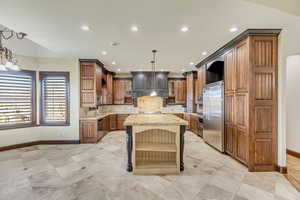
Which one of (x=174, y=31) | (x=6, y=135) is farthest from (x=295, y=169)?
(x=6, y=135)

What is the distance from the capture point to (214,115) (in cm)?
438

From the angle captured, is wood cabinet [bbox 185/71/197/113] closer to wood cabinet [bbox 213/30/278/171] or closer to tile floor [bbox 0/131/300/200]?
tile floor [bbox 0/131/300/200]

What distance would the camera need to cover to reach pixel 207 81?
16.9ft

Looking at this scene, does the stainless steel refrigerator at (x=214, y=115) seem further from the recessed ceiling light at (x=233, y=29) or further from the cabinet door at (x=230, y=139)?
the recessed ceiling light at (x=233, y=29)

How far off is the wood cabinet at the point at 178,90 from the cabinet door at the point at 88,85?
3.77 m

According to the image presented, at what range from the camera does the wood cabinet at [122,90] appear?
7.51 m

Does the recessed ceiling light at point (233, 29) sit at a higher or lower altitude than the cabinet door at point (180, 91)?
higher

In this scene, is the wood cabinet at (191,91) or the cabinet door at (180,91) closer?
the wood cabinet at (191,91)

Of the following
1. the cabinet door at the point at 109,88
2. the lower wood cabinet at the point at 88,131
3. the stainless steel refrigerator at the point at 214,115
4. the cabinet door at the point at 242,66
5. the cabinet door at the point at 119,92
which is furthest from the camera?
the cabinet door at the point at 119,92

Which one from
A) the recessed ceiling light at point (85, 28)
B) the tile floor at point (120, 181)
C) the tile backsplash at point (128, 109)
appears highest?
the recessed ceiling light at point (85, 28)

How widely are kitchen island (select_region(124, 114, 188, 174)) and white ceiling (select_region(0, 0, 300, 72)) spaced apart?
183 cm

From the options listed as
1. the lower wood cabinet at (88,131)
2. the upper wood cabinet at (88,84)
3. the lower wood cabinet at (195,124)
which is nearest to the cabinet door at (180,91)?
the lower wood cabinet at (195,124)

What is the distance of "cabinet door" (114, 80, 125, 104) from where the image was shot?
24.6 ft

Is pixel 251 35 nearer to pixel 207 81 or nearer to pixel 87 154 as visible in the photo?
pixel 207 81
